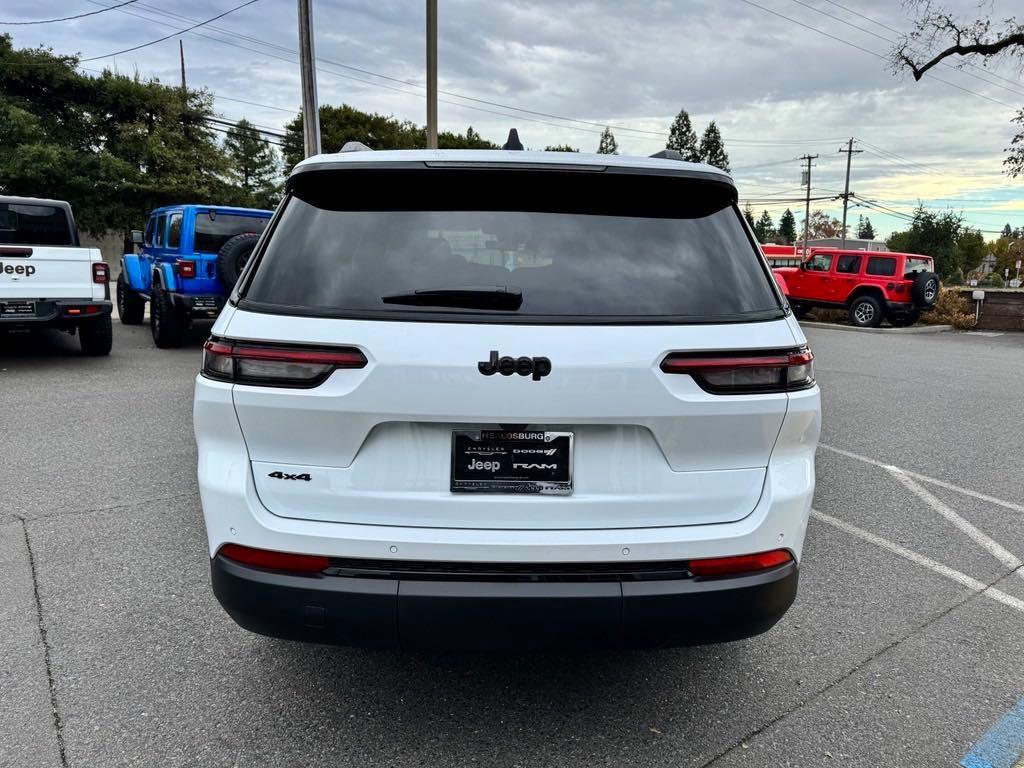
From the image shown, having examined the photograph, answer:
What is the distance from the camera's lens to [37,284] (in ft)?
28.5

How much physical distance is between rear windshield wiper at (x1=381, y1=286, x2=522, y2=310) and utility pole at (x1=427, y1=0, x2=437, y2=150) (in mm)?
13983

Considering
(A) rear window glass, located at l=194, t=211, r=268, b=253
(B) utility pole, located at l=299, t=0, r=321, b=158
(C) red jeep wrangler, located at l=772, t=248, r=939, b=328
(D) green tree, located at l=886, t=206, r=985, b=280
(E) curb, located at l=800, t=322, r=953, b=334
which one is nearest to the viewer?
(A) rear window glass, located at l=194, t=211, r=268, b=253

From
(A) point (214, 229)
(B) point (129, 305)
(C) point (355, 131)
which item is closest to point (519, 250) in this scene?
(A) point (214, 229)

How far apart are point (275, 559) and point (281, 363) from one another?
0.55 meters

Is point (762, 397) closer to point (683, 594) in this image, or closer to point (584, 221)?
point (683, 594)

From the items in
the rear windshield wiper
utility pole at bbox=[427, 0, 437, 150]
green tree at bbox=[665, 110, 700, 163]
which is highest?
green tree at bbox=[665, 110, 700, 163]

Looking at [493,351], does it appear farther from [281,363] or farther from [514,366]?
→ [281,363]

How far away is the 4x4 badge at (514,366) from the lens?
2006mm

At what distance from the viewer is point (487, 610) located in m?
2.02

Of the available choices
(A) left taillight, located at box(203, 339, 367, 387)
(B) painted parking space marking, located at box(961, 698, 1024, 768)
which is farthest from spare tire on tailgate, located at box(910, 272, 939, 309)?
(A) left taillight, located at box(203, 339, 367, 387)

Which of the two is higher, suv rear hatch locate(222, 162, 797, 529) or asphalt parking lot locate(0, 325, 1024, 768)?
suv rear hatch locate(222, 162, 797, 529)

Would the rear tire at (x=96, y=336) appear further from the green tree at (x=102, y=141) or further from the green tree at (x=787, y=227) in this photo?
the green tree at (x=787, y=227)

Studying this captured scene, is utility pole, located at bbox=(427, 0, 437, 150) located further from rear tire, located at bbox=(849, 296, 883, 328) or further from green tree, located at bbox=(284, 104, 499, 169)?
green tree, located at bbox=(284, 104, 499, 169)

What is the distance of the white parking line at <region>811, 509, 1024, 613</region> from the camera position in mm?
3518
